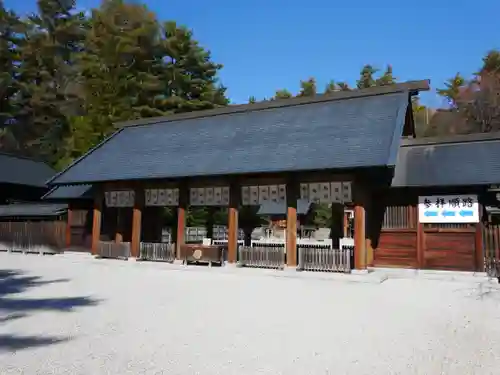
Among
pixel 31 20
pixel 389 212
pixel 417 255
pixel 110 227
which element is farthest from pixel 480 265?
pixel 31 20

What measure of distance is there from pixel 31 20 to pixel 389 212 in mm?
46789

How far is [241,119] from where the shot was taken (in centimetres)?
2062

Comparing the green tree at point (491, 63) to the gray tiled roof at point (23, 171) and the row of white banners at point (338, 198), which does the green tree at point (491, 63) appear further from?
the gray tiled roof at point (23, 171)

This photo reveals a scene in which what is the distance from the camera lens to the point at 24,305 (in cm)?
890

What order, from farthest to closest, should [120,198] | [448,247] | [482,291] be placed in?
[120,198] < [448,247] < [482,291]

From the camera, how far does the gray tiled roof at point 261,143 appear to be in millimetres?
14828

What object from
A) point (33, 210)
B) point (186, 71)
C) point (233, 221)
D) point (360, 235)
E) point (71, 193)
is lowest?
point (360, 235)

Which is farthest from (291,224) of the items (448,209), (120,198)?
(120,198)

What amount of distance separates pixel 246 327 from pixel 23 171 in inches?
1157

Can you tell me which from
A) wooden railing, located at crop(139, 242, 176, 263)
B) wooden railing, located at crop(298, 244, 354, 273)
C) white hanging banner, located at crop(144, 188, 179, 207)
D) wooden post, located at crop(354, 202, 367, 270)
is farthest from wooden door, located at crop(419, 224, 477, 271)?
white hanging banner, located at crop(144, 188, 179, 207)

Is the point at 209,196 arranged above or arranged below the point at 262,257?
above

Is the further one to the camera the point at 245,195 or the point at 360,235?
the point at 245,195

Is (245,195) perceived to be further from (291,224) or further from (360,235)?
(360,235)

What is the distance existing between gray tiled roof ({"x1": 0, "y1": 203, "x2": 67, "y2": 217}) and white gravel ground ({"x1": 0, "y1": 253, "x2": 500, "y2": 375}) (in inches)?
436
